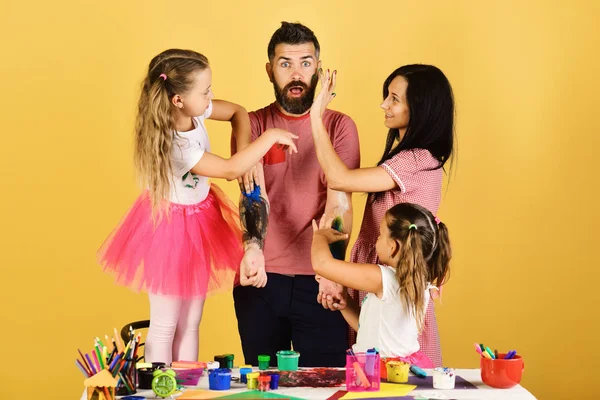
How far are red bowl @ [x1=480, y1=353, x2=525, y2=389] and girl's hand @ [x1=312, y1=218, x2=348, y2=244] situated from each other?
2.32 feet

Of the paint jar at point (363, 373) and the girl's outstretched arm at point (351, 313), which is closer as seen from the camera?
the paint jar at point (363, 373)

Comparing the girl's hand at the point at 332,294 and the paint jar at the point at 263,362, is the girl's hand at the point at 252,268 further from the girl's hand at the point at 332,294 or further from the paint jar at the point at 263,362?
the paint jar at the point at 263,362

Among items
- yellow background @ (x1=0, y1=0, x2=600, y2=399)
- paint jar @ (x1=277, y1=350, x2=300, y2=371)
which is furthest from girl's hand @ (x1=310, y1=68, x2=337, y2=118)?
yellow background @ (x1=0, y1=0, x2=600, y2=399)

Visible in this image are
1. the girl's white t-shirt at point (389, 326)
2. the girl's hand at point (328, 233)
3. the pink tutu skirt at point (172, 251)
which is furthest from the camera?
the pink tutu skirt at point (172, 251)

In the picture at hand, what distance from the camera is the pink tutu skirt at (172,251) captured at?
9.25ft

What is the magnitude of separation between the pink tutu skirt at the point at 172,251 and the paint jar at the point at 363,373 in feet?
2.66

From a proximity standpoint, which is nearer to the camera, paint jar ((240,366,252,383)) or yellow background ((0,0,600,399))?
paint jar ((240,366,252,383))

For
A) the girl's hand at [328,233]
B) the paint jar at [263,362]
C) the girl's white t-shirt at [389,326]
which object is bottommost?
the paint jar at [263,362]

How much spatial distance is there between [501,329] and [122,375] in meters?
2.29

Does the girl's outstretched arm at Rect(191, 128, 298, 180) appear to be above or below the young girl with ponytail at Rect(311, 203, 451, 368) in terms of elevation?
above

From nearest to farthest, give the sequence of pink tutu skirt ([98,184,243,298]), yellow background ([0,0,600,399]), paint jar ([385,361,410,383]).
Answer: paint jar ([385,361,410,383]) < pink tutu skirt ([98,184,243,298]) < yellow background ([0,0,600,399])

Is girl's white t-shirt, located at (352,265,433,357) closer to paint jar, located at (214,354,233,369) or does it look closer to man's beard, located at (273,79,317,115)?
paint jar, located at (214,354,233,369)

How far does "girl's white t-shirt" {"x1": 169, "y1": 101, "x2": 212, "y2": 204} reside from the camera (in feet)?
9.10

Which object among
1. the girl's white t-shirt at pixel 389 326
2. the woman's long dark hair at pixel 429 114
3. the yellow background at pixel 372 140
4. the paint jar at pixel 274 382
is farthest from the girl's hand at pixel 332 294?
the yellow background at pixel 372 140
